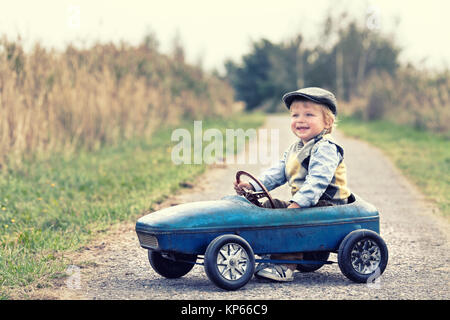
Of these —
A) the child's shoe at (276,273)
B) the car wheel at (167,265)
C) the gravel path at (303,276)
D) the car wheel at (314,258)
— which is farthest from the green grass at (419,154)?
the car wheel at (167,265)

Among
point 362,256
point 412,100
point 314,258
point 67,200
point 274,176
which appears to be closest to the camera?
point 362,256

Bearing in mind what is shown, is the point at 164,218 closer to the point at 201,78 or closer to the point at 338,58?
the point at 201,78

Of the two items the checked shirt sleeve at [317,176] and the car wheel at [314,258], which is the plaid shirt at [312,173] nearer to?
the checked shirt sleeve at [317,176]

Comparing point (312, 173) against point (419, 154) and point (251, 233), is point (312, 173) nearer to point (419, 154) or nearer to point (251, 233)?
point (251, 233)

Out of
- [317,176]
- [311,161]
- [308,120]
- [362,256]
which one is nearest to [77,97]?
[308,120]

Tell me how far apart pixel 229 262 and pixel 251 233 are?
288 millimetres

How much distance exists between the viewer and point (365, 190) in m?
9.12

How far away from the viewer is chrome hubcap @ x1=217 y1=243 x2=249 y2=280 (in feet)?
13.7

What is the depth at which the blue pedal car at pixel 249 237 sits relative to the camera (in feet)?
13.8

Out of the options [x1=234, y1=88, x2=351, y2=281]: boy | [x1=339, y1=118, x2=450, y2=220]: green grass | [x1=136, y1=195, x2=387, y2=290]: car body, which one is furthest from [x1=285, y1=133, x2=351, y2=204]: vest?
[x1=339, y1=118, x2=450, y2=220]: green grass

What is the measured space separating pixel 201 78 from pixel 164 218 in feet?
63.0

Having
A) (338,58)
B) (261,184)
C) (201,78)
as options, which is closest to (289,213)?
(261,184)

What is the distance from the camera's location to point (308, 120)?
4699 mm
